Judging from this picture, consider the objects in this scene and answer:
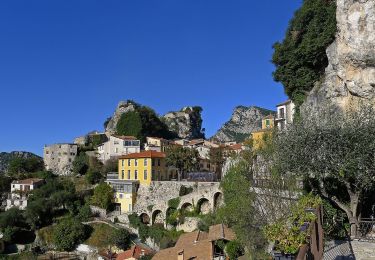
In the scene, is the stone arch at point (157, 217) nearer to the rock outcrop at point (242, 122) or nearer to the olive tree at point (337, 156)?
the olive tree at point (337, 156)

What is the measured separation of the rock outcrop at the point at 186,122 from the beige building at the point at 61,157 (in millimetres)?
32914

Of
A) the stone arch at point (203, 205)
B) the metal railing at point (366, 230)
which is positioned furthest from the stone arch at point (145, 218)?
the metal railing at point (366, 230)

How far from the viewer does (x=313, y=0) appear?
136 ft

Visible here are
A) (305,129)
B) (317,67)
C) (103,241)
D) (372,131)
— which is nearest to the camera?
(372,131)

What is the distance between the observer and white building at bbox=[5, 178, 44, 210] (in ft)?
229

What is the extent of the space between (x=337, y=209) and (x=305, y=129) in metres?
4.72

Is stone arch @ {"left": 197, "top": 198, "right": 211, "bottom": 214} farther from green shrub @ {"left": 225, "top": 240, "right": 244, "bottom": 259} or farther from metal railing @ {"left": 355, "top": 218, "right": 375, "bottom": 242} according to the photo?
metal railing @ {"left": 355, "top": 218, "right": 375, "bottom": 242}

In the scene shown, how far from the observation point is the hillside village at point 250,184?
752 inches

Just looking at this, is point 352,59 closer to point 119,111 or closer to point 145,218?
point 145,218

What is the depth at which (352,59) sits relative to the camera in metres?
29.7

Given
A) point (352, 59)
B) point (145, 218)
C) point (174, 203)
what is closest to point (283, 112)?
point (174, 203)

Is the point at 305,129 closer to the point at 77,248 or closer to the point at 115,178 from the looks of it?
the point at 77,248

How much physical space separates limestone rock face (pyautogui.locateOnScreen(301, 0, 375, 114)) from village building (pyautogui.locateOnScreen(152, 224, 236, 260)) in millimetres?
12330

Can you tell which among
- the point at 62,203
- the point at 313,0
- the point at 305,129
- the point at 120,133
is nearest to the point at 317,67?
the point at 313,0
